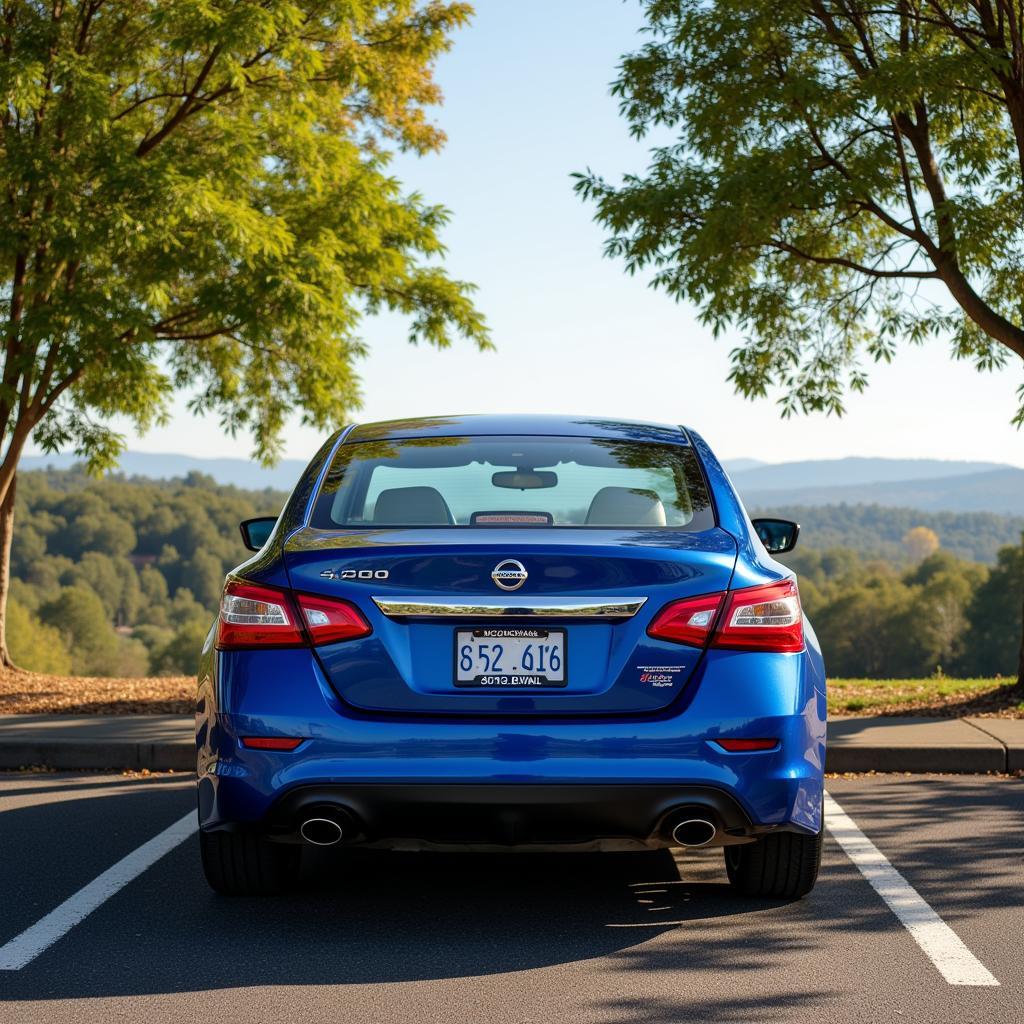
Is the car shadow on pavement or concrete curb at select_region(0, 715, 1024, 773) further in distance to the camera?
concrete curb at select_region(0, 715, 1024, 773)

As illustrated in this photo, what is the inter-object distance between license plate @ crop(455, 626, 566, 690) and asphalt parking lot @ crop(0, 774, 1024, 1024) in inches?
34.2

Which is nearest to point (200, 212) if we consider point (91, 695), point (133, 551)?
point (91, 695)

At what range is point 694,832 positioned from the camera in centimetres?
475

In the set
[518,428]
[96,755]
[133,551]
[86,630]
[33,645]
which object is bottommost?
[86,630]

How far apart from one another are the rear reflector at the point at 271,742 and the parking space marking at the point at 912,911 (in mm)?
2114

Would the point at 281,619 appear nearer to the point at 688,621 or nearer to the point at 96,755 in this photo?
the point at 688,621

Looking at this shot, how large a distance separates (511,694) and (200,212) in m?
8.68

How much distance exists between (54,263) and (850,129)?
7.20 m

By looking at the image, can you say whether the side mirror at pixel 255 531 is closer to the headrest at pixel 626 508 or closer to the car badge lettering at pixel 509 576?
the headrest at pixel 626 508

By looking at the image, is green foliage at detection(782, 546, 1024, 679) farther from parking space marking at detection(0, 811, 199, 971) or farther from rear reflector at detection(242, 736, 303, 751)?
rear reflector at detection(242, 736, 303, 751)

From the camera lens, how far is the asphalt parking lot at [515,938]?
4.24 metres

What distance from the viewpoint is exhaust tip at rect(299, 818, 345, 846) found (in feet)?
15.6

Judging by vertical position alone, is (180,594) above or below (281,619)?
below

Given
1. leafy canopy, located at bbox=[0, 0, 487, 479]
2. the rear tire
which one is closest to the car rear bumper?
the rear tire
